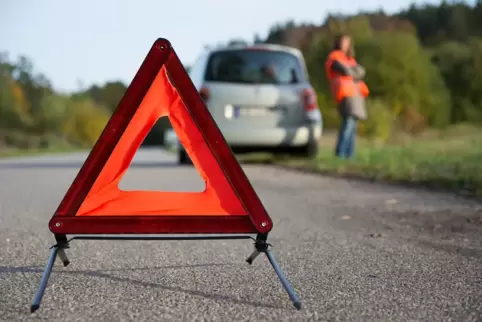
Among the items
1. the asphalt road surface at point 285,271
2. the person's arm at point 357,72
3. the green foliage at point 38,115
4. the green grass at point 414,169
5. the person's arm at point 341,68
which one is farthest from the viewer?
the green foliage at point 38,115

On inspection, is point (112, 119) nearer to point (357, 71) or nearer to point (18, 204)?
point (18, 204)

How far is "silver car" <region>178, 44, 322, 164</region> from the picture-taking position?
42.6 ft

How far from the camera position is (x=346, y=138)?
13469mm

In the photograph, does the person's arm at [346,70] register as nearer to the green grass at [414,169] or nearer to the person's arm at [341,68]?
the person's arm at [341,68]

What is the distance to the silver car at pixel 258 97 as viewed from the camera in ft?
42.6

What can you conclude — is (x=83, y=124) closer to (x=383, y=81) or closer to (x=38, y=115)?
(x=38, y=115)

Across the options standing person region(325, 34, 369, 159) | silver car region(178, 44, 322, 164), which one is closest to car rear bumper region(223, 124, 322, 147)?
silver car region(178, 44, 322, 164)

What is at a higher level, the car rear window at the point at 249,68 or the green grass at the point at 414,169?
the car rear window at the point at 249,68

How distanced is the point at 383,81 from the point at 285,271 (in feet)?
146

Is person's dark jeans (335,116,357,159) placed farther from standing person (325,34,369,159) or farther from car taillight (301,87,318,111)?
car taillight (301,87,318,111)

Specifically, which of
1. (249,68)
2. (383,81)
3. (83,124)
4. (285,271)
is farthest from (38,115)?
(285,271)

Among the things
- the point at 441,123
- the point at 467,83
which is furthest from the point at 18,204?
the point at 467,83

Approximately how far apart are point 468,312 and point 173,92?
5.26ft

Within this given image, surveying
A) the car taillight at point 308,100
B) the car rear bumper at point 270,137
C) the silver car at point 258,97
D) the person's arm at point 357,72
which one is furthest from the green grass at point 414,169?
the person's arm at point 357,72
